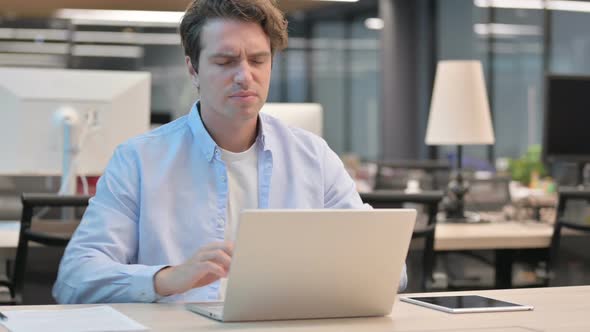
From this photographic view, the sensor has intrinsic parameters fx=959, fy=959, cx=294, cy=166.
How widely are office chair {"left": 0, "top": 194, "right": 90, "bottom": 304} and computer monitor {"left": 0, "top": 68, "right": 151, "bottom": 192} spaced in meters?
0.71

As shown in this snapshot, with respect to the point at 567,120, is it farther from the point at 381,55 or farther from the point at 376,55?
the point at 376,55

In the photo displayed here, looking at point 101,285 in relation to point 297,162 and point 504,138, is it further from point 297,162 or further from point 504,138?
point 504,138

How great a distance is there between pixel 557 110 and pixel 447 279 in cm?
139

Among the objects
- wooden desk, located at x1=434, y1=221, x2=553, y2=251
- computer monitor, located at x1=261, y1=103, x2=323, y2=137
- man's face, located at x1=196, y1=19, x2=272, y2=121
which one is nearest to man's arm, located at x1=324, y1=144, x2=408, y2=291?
man's face, located at x1=196, y1=19, x2=272, y2=121

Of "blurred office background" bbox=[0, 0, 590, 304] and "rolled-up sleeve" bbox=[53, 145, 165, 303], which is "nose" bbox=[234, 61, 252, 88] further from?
"blurred office background" bbox=[0, 0, 590, 304]

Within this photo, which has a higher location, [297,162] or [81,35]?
[81,35]

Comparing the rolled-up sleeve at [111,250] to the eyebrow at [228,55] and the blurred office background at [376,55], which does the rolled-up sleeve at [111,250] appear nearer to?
the eyebrow at [228,55]

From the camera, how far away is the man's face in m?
2.01

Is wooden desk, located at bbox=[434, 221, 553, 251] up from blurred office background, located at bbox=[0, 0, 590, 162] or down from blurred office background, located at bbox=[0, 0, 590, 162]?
down

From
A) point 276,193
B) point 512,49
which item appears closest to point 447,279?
point 276,193

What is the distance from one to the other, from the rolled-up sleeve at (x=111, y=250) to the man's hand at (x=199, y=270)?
1.9 inches

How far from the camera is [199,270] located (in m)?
1.74

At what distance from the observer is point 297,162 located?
2205 millimetres

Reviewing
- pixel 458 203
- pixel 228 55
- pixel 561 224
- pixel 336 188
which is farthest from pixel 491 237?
pixel 228 55
